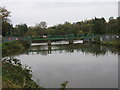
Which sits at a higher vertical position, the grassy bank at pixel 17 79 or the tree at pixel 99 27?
the tree at pixel 99 27

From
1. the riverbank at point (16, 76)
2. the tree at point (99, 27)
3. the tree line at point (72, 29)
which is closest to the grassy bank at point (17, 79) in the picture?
the riverbank at point (16, 76)

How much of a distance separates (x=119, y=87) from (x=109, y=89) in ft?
2.11

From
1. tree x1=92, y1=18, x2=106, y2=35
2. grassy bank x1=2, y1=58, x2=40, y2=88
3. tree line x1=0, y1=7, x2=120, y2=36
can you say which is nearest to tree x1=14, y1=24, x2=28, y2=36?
tree line x1=0, y1=7, x2=120, y2=36

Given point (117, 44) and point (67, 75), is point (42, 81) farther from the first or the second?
point (117, 44)

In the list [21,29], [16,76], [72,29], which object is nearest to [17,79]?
[16,76]

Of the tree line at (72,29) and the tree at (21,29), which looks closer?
the tree line at (72,29)

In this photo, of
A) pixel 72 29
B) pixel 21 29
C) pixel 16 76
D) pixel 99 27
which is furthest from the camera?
pixel 21 29

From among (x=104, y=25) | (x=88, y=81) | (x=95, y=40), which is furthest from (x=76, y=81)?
(x=104, y=25)

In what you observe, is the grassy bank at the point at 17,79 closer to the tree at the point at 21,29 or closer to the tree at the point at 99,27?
the tree at the point at 99,27

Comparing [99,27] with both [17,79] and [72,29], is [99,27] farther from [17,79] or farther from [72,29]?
[17,79]

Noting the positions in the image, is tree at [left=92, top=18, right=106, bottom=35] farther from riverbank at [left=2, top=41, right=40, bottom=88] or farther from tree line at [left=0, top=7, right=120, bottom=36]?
riverbank at [left=2, top=41, right=40, bottom=88]

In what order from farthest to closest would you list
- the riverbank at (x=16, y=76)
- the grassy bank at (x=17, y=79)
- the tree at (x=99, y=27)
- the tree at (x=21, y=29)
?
the tree at (x=21, y=29) < the tree at (x=99, y=27) < the riverbank at (x=16, y=76) < the grassy bank at (x=17, y=79)

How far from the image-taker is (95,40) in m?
51.3

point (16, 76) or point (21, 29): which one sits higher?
point (21, 29)
